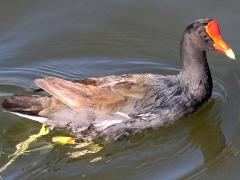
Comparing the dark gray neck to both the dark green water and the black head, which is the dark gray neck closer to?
the black head

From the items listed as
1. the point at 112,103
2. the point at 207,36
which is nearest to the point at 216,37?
the point at 207,36

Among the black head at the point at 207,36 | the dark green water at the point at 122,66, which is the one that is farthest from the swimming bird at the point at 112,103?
the dark green water at the point at 122,66

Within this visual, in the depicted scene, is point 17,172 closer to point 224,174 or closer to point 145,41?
point 224,174

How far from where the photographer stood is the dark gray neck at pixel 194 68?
21.5 feet

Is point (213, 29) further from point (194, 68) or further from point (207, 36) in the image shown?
point (194, 68)

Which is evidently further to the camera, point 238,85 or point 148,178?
point 238,85

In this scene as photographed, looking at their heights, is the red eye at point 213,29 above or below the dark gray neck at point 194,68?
above

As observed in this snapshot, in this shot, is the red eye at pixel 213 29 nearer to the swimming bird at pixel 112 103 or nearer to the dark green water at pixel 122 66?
the swimming bird at pixel 112 103

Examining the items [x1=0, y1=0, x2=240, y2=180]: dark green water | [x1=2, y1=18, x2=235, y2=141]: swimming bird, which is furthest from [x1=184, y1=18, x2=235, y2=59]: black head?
[x1=0, y1=0, x2=240, y2=180]: dark green water

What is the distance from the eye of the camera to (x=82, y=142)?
631 cm

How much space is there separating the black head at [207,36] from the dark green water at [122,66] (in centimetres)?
65

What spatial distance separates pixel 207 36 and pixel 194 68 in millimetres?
341

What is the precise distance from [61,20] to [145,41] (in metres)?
1.08

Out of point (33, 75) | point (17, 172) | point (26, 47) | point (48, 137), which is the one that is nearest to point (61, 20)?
point (26, 47)
